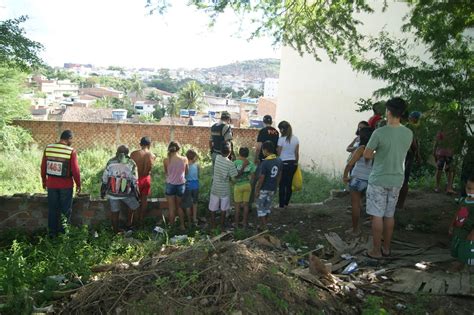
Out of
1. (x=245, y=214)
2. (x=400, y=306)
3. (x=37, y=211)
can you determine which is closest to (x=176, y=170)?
(x=245, y=214)

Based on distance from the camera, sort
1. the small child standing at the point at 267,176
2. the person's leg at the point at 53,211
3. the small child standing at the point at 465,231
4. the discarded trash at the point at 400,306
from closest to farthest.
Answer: the discarded trash at the point at 400,306 < the small child standing at the point at 465,231 < the small child standing at the point at 267,176 < the person's leg at the point at 53,211

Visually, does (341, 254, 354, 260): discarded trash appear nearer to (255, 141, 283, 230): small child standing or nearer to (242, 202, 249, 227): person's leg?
(255, 141, 283, 230): small child standing

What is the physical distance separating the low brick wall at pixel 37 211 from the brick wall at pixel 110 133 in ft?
33.4

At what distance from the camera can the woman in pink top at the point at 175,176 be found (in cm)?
716

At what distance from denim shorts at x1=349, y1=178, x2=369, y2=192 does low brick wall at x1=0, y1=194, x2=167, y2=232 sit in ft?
13.2

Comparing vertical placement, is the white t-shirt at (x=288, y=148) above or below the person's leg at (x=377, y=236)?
above

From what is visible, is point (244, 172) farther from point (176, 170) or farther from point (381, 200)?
point (381, 200)

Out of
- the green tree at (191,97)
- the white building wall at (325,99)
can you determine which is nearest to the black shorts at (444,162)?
the white building wall at (325,99)

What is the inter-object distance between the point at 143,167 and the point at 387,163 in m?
4.17

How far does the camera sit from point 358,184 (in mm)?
5926

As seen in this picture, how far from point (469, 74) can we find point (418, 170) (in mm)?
2024

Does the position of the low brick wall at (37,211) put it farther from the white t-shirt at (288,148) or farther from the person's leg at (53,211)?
the white t-shirt at (288,148)

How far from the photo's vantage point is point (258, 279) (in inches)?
162

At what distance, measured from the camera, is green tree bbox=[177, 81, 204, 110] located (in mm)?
79750
